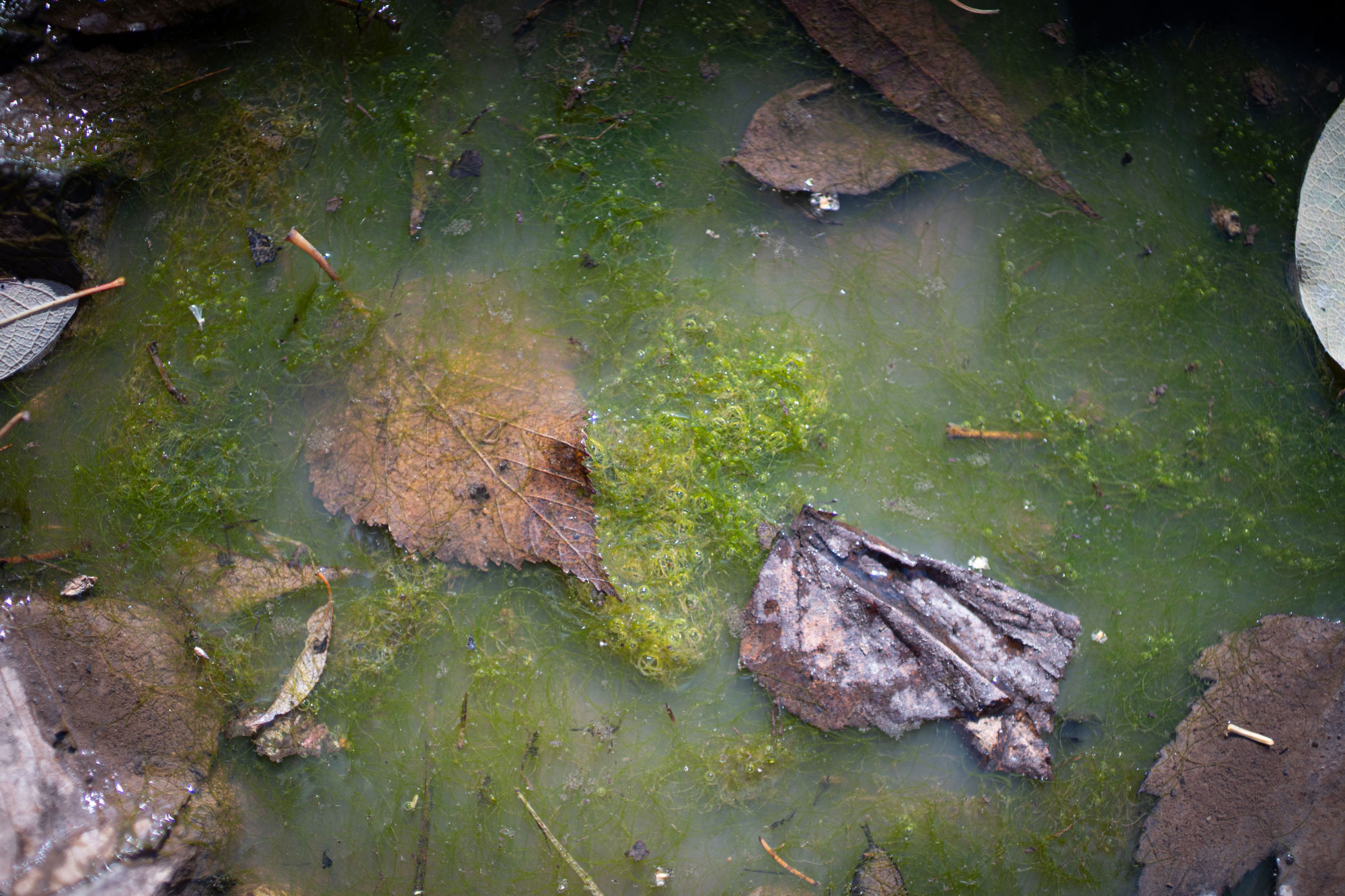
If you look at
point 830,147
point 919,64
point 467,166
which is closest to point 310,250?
point 467,166

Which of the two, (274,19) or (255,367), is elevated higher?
(274,19)

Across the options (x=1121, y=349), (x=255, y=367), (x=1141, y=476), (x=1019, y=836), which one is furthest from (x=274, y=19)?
(x=1019, y=836)

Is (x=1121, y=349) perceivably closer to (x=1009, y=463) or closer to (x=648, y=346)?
(x=1009, y=463)

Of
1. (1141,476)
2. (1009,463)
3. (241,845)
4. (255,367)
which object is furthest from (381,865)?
(1141,476)

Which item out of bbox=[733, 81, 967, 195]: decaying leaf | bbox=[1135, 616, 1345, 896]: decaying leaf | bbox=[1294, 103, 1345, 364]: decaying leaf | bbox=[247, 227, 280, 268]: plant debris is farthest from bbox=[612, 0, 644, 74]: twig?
bbox=[1135, 616, 1345, 896]: decaying leaf

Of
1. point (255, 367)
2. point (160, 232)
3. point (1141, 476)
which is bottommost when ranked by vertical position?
point (1141, 476)

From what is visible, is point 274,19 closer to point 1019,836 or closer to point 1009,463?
point 1009,463
